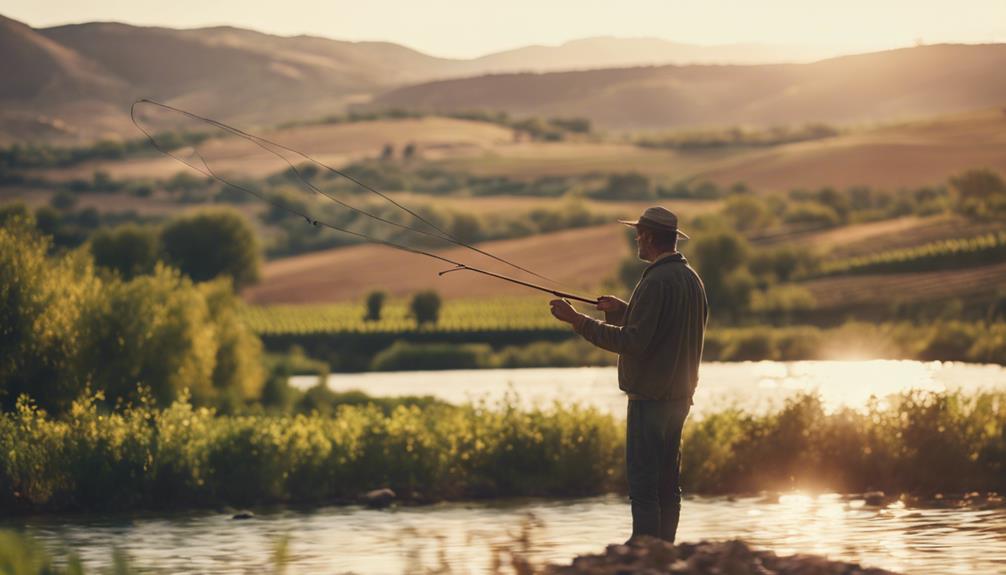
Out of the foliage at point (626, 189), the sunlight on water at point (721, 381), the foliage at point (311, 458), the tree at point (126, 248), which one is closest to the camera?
the foliage at point (311, 458)

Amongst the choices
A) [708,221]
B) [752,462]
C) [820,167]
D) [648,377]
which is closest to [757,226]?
[708,221]

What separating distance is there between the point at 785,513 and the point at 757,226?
104127 millimetres

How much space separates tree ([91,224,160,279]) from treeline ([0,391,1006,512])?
6998cm

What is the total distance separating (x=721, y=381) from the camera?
54.8 metres

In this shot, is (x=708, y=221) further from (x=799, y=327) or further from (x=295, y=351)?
(x=295, y=351)

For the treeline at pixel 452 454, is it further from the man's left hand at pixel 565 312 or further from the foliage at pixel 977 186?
the foliage at pixel 977 186

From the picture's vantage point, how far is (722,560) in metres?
8.80

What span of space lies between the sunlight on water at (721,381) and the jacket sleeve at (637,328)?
2590 cm

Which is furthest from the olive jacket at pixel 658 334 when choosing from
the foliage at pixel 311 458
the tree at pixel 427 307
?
the tree at pixel 427 307

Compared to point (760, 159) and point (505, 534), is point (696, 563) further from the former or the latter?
point (760, 159)

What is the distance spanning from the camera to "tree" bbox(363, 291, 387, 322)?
9575 cm

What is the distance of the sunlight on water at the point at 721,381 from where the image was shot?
4466 centimetres

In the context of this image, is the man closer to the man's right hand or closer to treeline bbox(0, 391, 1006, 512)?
the man's right hand

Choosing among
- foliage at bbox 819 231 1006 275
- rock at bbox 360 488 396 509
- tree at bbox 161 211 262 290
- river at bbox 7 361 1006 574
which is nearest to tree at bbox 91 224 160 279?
tree at bbox 161 211 262 290
